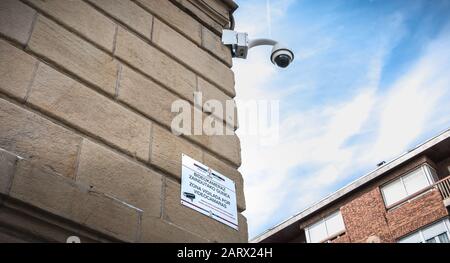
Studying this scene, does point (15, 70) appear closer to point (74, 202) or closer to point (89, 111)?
point (89, 111)

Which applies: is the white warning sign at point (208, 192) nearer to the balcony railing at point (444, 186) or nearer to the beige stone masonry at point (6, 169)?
the beige stone masonry at point (6, 169)

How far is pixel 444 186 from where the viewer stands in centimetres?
1989

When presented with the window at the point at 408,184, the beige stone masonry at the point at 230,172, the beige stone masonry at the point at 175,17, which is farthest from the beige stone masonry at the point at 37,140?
the window at the point at 408,184

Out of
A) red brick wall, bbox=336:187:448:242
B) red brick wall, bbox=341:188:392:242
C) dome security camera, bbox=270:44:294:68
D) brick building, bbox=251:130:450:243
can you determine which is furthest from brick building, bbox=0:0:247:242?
red brick wall, bbox=341:188:392:242

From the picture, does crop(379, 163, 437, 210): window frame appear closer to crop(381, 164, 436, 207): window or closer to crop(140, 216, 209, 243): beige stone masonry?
crop(381, 164, 436, 207): window

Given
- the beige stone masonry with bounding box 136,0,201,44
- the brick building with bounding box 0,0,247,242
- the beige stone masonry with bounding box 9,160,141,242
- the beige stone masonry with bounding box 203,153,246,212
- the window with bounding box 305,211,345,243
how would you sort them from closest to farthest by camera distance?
1. the beige stone masonry with bounding box 9,160,141,242
2. the brick building with bounding box 0,0,247,242
3. the beige stone masonry with bounding box 203,153,246,212
4. the beige stone masonry with bounding box 136,0,201,44
5. the window with bounding box 305,211,345,243

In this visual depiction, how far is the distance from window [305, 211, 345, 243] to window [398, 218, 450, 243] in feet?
12.3

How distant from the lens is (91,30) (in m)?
3.82

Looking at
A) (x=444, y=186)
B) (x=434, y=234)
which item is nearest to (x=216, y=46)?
(x=434, y=234)

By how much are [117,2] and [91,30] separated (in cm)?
54

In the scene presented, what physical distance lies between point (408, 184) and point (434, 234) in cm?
256

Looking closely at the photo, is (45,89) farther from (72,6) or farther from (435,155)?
(435,155)

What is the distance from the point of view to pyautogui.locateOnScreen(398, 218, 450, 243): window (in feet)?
62.1
